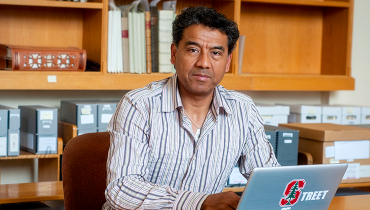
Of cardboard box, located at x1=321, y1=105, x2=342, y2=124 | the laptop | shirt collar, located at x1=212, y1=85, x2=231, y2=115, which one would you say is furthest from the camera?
cardboard box, located at x1=321, y1=105, x2=342, y2=124

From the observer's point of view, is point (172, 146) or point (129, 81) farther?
point (129, 81)

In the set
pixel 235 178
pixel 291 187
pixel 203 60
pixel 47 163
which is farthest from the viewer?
pixel 47 163

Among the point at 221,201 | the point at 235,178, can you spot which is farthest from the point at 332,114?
the point at 221,201

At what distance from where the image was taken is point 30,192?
176 cm

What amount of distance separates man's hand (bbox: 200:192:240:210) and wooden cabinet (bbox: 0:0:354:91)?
51.7 inches

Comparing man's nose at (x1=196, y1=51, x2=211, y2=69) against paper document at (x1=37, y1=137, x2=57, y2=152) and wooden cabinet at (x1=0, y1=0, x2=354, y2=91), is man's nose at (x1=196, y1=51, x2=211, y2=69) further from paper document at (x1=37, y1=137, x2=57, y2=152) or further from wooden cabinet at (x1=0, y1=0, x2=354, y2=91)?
paper document at (x1=37, y1=137, x2=57, y2=152)

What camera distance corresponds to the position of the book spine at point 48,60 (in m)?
2.02

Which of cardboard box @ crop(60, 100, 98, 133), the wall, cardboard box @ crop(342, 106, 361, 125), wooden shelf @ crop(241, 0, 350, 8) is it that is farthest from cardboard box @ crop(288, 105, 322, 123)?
cardboard box @ crop(60, 100, 98, 133)

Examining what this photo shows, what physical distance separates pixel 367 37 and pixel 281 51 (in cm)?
65

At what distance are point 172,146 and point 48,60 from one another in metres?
1.09

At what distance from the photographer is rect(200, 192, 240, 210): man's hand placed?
3.01ft

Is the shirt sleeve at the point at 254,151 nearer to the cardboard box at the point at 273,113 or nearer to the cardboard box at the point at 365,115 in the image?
the cardboard box at the point at 273,113

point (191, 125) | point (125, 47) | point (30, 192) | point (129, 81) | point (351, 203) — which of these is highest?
point (125, 47)

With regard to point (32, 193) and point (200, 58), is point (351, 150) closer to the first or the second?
point (200, 58)
